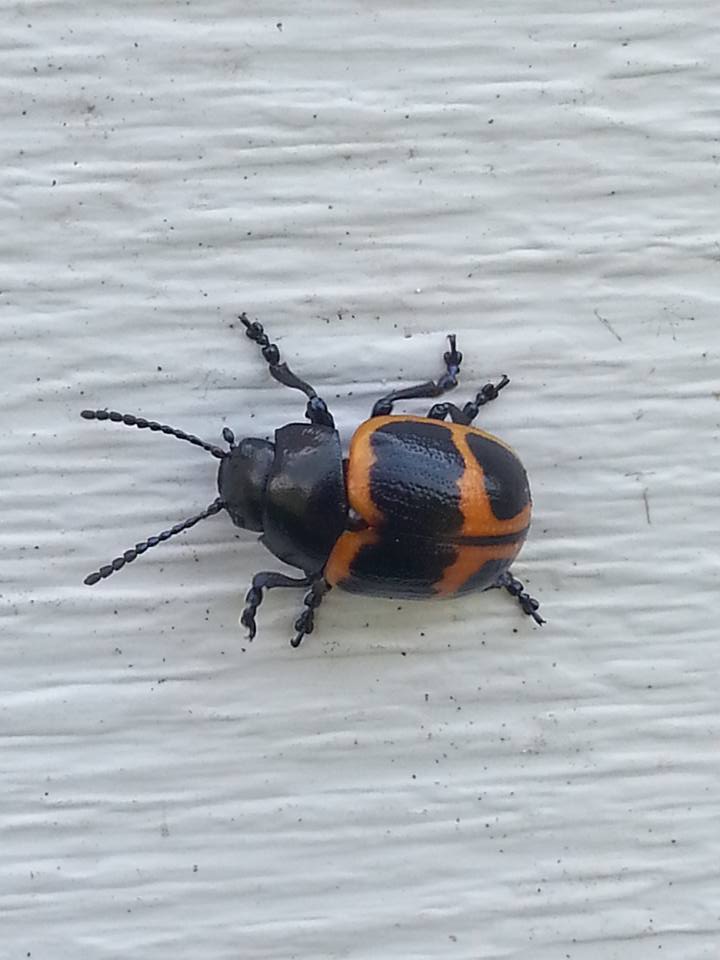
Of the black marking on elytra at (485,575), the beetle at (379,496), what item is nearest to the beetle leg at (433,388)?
the beetle at (379,496)

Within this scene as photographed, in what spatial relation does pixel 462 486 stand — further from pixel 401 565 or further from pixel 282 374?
pixel 282 374

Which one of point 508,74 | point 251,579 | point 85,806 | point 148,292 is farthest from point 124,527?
point 508,74

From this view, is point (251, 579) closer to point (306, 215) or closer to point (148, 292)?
point (148, 292)

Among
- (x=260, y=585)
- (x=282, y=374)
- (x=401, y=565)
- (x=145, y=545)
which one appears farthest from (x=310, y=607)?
(x=282, y=374)

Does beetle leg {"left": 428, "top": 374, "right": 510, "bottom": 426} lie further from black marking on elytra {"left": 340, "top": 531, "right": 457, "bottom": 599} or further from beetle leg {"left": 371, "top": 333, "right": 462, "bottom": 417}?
black marking on elytra {"left": 340, "top": 531, "right": 457, "bottom": 599}

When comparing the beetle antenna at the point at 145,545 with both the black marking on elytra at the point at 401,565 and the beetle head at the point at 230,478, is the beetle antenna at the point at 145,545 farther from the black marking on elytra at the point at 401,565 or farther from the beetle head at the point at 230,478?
the black marking on elytra at the point at 401,565
